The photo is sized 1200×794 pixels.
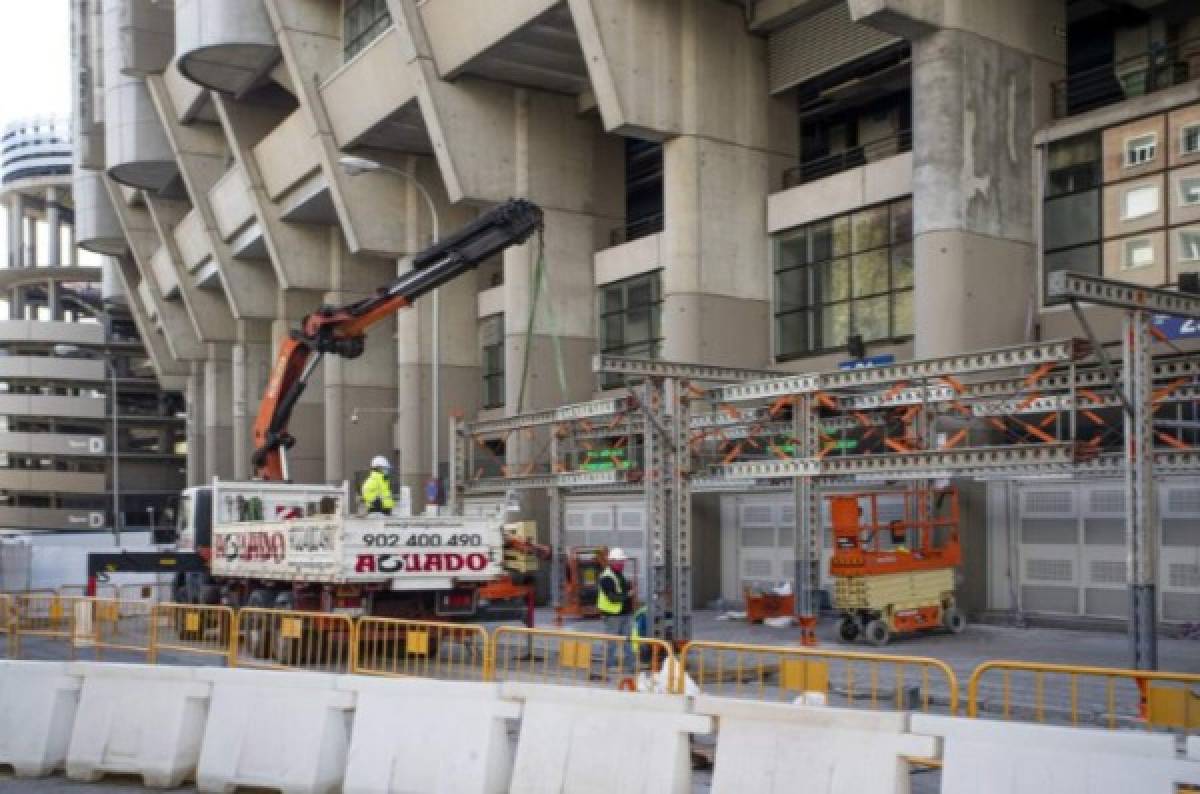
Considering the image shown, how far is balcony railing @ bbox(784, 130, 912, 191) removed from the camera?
2802 cm

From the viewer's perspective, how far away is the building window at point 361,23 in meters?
35.1

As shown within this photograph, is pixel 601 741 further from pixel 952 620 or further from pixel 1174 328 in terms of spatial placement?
pixel 1174 328

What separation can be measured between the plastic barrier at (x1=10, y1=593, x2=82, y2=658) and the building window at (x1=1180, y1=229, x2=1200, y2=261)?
1780 centimetres

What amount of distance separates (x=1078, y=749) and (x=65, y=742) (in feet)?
26.9

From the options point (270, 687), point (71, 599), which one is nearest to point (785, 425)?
point (71, 599)

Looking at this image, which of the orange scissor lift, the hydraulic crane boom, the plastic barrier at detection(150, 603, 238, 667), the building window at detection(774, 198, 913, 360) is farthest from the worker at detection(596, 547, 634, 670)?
the building window at detection(774, 198, 913, 360)

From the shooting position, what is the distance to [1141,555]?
13141 millimetres

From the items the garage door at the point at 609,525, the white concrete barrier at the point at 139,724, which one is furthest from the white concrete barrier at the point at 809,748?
the garage door at the point at 609,525

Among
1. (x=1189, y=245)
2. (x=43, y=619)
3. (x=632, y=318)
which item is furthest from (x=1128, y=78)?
(x=43, y=619)

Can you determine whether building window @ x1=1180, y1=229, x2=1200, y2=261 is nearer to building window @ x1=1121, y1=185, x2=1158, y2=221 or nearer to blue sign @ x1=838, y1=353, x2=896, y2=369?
building window @ x1=1121, y1=185, x2=1158, y2=221

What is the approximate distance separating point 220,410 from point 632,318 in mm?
30857

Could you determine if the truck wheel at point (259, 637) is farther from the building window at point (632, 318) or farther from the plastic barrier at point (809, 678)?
the building window at point (632, 318)

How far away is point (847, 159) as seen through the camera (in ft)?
97.3

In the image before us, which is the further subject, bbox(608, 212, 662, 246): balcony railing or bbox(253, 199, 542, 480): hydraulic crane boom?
bbox(608, 212, 662, 246): balcony railing
